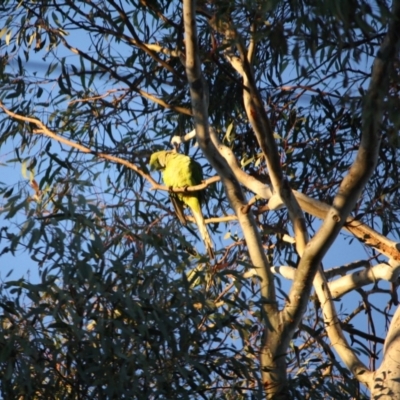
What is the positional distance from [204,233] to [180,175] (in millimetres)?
340

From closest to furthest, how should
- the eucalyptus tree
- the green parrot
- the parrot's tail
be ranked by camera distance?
1. the eucalyptus tree
2. the parrot's tail
3. the green parrot

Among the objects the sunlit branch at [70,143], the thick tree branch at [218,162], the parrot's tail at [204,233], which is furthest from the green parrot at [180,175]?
the thick tree branch at [218,162]

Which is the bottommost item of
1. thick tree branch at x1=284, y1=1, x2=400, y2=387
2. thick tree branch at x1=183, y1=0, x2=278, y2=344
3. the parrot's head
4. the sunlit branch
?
thick tree branch at x1=284, y1=1, x2=400, y2=387

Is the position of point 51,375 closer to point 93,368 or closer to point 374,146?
point 93,368

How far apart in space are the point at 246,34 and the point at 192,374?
139 cm

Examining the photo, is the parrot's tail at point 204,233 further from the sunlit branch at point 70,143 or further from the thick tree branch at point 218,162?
the thick tree branch at point 218,162

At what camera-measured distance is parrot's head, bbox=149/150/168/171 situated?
476 centimetres

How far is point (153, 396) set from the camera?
3053 millimetres

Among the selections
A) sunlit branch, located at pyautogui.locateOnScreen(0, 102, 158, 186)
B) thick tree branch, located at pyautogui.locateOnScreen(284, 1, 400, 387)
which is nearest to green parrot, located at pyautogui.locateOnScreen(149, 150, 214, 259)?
sunlit branch, located at pyautogui.locateOnScreen(0, 102, 158, 186)

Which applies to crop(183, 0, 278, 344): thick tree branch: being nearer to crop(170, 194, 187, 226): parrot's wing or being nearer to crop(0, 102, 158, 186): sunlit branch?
crop(0, 102, 158, 186): sunlit branch

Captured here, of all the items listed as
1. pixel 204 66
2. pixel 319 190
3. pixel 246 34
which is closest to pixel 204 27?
pixel 204 66

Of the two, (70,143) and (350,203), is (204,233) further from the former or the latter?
(350,203)

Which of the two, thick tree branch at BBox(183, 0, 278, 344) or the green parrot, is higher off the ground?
the green parrot

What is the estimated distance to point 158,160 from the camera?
4766 millimetres
